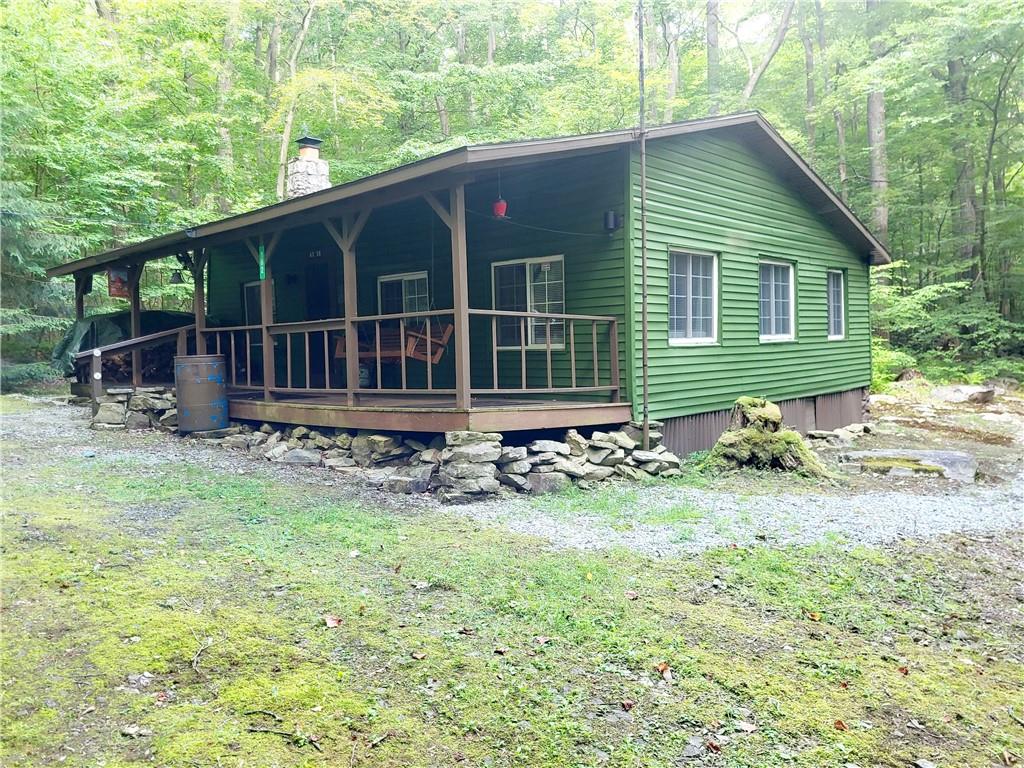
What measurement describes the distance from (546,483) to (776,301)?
6.26 metres

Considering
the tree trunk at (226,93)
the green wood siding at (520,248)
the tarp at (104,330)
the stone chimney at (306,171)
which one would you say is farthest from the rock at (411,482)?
the tree trunk at (226,93)

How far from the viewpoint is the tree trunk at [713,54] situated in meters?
24.0

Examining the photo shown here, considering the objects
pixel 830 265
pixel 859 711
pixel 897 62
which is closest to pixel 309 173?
pixel 830 265

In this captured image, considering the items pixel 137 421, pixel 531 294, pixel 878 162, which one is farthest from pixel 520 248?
pixel 878 162

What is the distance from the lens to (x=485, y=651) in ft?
11.3

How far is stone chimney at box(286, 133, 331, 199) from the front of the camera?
12.9 m

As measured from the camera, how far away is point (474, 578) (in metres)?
4.53

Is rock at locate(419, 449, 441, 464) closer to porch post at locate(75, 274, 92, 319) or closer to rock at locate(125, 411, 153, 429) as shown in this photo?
rock at locate(125, 411, 153, 429)

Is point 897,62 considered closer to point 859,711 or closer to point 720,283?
point 720,283

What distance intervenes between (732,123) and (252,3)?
18506mm

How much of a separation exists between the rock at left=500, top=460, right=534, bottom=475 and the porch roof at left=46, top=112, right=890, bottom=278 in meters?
2.97

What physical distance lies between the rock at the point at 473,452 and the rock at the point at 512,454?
16 cm

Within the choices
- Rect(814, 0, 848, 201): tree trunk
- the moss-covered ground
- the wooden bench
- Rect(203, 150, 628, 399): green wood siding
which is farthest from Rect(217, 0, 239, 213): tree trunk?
Rect(814, 0, 848, 201): tree trunk

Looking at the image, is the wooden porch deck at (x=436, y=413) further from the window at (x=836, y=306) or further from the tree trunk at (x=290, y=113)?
the tree trunk at (x=290, y=113)
